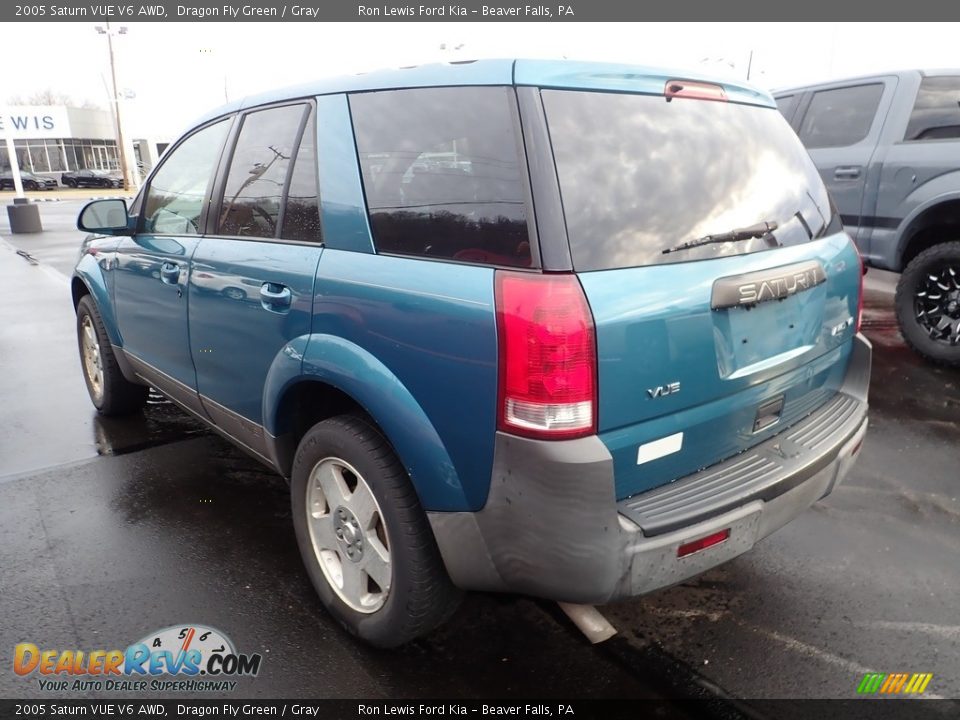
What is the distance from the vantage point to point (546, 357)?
179cm

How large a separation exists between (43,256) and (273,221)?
42.2ft

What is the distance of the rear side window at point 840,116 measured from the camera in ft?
18.8

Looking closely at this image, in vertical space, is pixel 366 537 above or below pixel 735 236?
below

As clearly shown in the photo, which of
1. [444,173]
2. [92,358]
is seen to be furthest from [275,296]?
[92,358]

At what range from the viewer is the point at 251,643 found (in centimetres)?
252

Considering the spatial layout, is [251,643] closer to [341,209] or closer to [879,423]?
[341,209]

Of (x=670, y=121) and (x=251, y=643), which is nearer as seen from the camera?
(x=670, y=121)

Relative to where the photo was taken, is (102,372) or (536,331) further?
(102,372)

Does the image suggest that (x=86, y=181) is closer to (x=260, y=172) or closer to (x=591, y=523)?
(x=260, y=172)

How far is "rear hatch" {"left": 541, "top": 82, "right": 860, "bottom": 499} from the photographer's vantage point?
189 centimetres

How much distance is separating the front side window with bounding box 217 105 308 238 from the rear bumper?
147 cm

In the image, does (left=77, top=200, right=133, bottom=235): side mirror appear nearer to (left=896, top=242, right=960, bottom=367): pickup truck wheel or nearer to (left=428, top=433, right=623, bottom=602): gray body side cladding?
(left=428, top=433, right=623, bottom=602): gray body side cladding

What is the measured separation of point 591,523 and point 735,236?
1040mm

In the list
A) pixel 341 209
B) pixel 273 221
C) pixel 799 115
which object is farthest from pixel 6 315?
pixel 799 115
